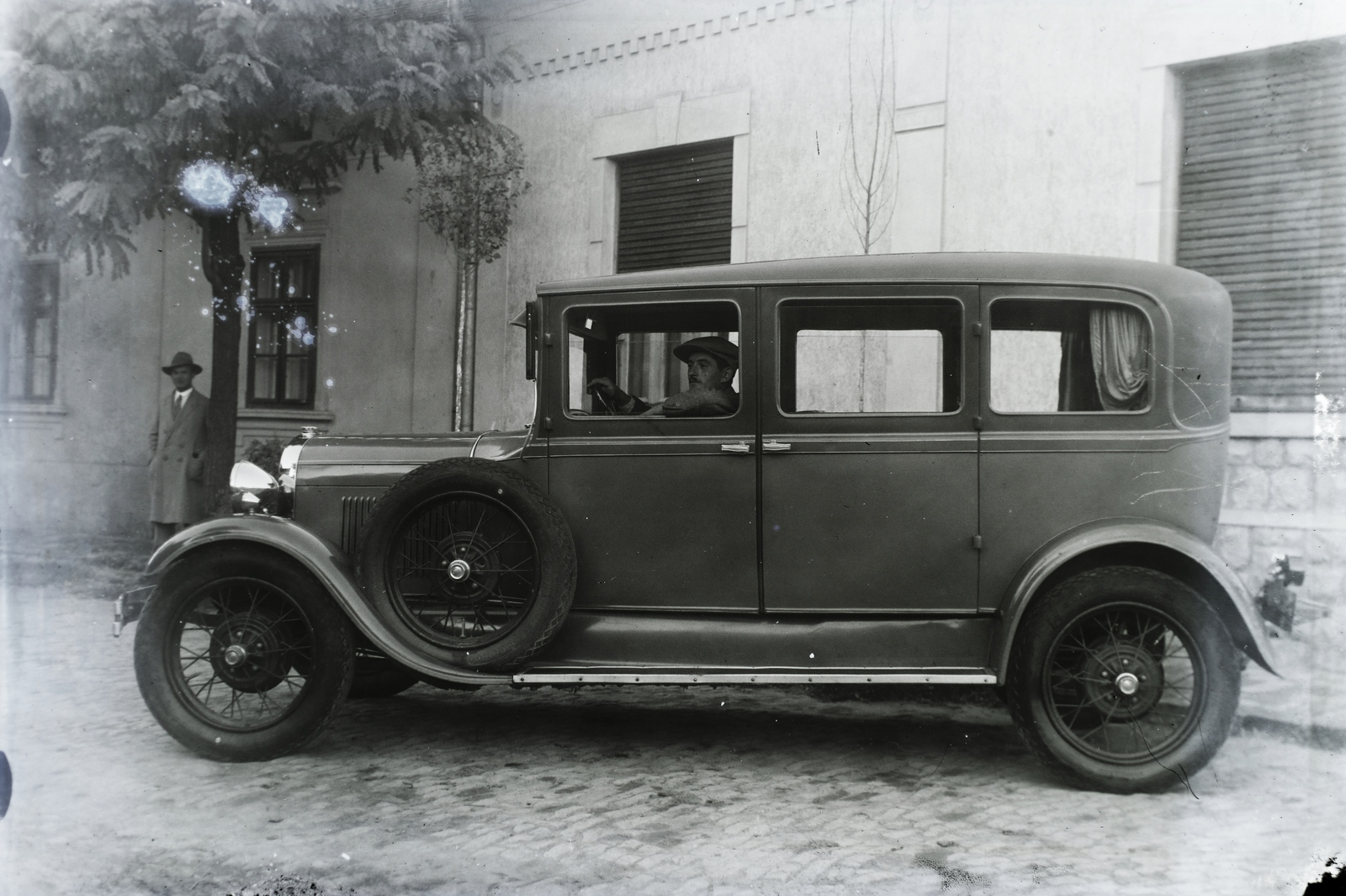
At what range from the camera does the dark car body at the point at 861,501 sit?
3848mm

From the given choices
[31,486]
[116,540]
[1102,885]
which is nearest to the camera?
[1102,885]

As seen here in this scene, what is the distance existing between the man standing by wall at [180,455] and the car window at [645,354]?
19.2 feet

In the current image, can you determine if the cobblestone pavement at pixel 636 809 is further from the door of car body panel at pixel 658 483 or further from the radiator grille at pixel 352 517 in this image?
the radiator grille at pixel 352 517

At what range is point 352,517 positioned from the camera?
442 cm

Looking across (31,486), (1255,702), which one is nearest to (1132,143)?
(1255,702)

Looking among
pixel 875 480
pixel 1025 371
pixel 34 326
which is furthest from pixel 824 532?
pixel 34 326

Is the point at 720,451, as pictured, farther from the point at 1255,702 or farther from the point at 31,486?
the point at 31,486

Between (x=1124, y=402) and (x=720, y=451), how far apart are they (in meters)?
1.62

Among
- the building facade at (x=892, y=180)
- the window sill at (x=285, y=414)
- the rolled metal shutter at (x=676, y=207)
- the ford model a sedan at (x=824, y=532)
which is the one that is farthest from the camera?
the window sill at (x=285, y=414)

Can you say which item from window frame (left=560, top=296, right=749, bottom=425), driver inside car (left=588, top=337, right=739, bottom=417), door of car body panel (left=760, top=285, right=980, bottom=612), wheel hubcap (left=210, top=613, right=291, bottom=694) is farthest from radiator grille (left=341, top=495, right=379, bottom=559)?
door of car body panel (left=760, top=285, right=980, bottom=612)

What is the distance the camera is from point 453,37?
710 centimetres

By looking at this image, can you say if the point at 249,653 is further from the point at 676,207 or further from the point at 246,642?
the point at 676,207

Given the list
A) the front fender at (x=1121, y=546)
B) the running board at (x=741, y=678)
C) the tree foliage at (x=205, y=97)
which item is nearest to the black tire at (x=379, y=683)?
the running board at (x=741, y=678)

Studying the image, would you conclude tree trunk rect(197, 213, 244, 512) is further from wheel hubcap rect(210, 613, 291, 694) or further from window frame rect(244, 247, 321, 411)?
wheel hubcap rect(210, 613, 291, 694)
